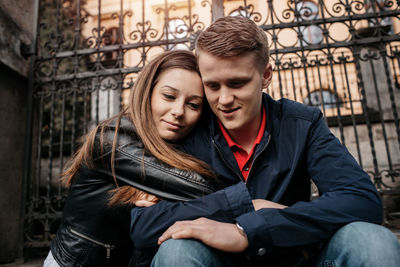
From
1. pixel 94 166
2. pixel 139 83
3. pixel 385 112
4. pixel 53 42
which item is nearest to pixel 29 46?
pixel 53 42

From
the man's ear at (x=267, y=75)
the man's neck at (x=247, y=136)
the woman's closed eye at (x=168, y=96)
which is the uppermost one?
the man's ear at (x=267, y=75)

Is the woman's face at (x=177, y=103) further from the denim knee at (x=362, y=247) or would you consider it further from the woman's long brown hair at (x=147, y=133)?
the denim knee at (x=362, y=247)

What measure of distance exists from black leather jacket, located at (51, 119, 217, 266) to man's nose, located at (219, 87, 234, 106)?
465 millimetres

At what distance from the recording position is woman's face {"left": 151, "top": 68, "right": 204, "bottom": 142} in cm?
190

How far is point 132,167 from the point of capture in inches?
64.2

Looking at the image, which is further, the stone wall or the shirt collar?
the stone wall

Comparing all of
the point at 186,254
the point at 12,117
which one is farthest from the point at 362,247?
the point at 12,117

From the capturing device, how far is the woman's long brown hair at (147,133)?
1.64 meters

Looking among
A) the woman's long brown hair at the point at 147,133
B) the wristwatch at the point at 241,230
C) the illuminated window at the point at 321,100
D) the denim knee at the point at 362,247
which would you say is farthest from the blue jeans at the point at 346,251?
the illuminated window at the point at 321,100

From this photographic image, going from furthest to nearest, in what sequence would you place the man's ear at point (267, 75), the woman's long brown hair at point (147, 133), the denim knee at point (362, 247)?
the man's ear at point (267, 75)
the woman's long brown hair at point (147, 133)
the denim knee at point (362, 247)

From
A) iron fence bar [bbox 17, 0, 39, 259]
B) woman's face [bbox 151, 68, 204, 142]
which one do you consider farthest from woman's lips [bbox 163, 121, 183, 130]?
iron fence bar [bbox 17, 0, 39, 259]

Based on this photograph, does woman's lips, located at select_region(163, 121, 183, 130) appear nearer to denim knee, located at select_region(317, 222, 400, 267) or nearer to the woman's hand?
the woman's hand

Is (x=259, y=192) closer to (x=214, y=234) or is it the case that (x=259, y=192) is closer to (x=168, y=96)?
(x=214, y=234)

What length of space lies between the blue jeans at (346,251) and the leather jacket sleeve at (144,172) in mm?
353
